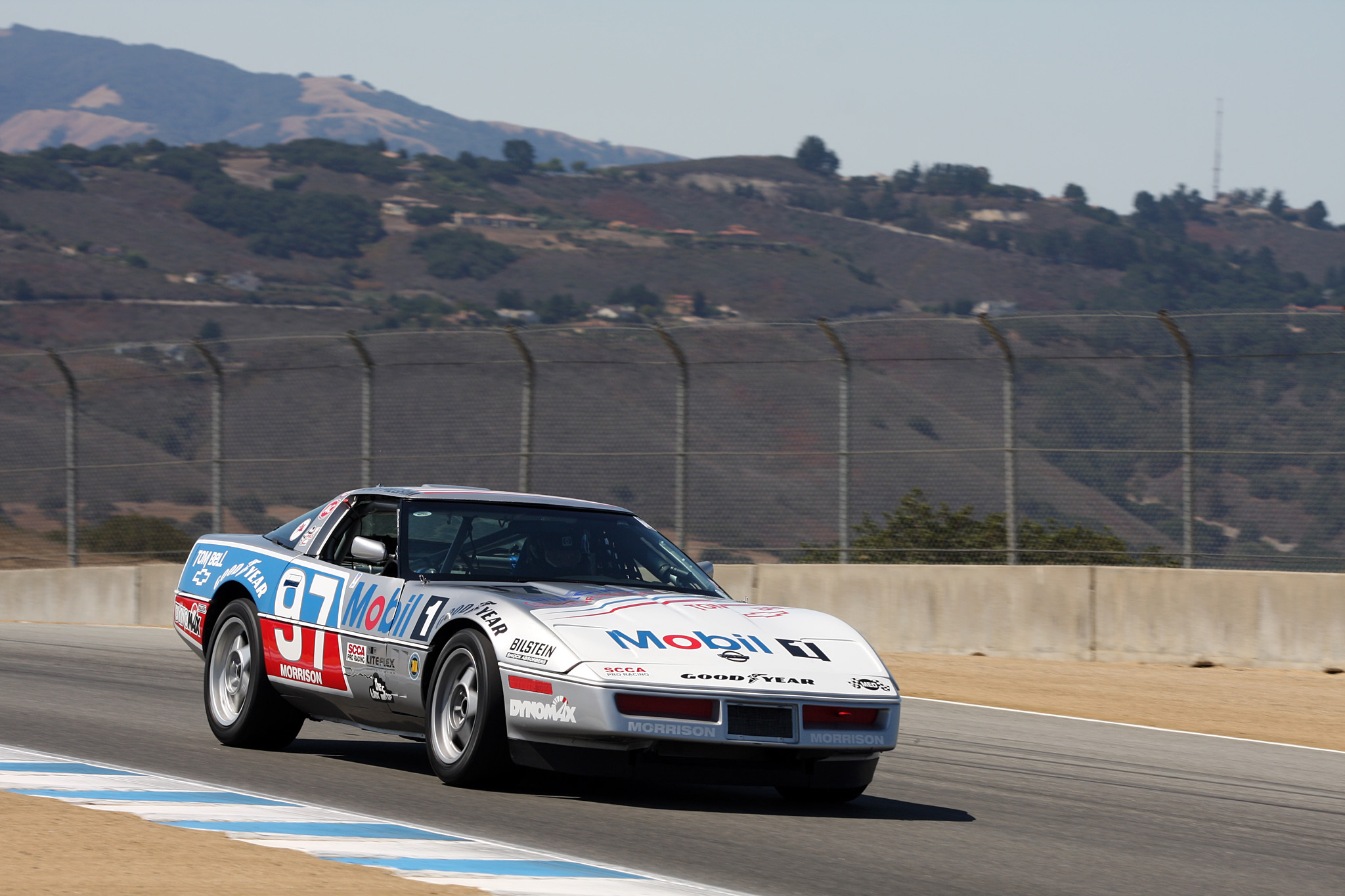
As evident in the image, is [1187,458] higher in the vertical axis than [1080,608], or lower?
higher

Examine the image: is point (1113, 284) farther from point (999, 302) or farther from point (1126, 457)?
point (1126, 457)

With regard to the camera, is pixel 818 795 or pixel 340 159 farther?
pixel 340 159

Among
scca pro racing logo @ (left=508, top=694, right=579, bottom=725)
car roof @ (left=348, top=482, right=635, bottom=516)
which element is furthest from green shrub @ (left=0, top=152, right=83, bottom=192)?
scca pro racing logo @ (left=508, top=694, right=579, bottom=725)

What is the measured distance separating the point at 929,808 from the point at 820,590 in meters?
8.31

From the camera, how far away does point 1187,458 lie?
47.8 feet

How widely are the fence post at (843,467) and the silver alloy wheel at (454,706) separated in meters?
8.97

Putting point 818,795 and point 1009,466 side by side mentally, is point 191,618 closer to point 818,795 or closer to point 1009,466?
point 818,795

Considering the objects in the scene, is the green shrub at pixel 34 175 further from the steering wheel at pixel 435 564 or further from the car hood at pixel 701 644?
the car hood at pixel 701 644

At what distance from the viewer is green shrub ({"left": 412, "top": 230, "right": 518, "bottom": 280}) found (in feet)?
526

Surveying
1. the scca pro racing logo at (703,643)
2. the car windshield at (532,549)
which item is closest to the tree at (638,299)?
the car windshield at (532,549)

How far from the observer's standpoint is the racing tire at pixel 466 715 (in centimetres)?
664

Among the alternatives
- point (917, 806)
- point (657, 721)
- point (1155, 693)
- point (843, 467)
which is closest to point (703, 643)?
point (657, 721)

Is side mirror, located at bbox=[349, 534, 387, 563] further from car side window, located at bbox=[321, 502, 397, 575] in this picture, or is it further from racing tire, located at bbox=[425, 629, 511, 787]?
racing tire, located at bbox=[425, 629, 511, 787]

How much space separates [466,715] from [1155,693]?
24.1 ft
